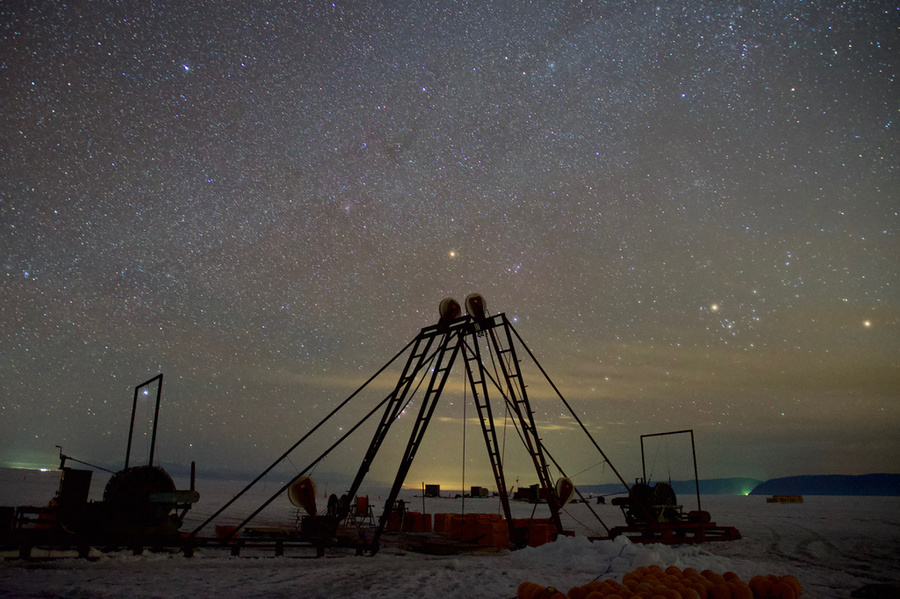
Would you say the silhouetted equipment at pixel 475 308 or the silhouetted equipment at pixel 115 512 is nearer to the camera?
the silhouetted equipment at pixel 115 512

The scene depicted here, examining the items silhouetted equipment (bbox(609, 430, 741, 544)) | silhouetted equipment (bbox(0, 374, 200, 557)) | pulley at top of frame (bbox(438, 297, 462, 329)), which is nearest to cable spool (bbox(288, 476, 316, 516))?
silhouetted equipment (bbox(0, 374, 200, 557))

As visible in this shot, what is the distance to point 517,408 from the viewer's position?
59.9 feet

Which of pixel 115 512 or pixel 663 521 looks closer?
pixel 115 512

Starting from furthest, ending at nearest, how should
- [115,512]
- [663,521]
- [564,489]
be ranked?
[663,521]
[564,489]
[115,512]

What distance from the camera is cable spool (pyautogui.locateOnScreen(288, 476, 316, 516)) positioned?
56.5 feet

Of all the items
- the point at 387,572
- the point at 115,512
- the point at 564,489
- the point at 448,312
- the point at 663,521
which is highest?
the point at 448,312

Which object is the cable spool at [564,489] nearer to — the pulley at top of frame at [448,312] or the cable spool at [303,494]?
the pulley at top of frame at [448,312]

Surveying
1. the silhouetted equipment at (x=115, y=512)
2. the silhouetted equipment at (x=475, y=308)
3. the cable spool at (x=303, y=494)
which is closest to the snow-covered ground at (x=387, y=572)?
the cable spool at (x=303, y=494)

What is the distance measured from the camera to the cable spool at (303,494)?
1722cm

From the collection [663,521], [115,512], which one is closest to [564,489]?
[663,521]

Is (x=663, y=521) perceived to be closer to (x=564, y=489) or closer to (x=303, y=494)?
(x=564, y=489)

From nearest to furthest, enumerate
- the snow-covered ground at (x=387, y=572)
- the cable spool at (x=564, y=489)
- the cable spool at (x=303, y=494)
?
1. the snow-covered ground at (x=387, y=572)
2. the cable spool at (x=303, y=494)
3. the cable spool at (x=564, y=489)

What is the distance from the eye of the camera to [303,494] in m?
17.4

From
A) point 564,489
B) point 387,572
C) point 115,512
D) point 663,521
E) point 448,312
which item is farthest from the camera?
point 663,521
